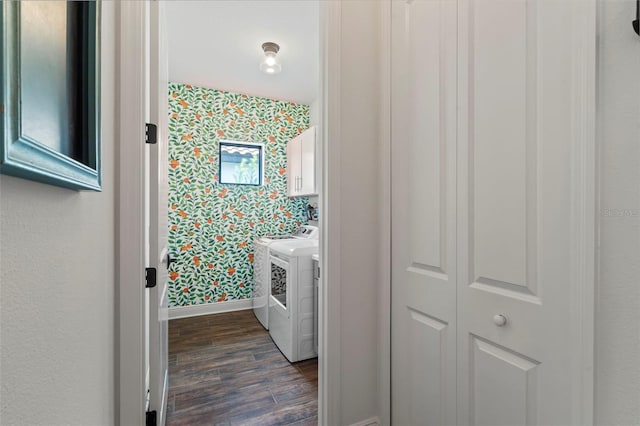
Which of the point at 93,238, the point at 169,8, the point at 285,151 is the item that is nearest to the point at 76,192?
the point at 93,238

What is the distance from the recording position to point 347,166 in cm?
137

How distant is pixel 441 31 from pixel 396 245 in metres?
0.90

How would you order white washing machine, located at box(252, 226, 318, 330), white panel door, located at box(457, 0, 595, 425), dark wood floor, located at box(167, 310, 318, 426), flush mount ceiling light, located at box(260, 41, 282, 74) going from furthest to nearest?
white washing machine, located at box(252, 226, 318, 330)
flush mount ceiling light, located at box(260, 41, 282, 74)
dark wood floor, located at box(167, 310, 318, 426)
white panel door, located at box(457, 0, 595, 425)

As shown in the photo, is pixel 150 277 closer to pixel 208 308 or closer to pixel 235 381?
pixel 235 381

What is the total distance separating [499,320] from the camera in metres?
0.92

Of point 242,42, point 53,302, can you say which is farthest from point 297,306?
point 242,42

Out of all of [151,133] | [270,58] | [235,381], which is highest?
[270,58]

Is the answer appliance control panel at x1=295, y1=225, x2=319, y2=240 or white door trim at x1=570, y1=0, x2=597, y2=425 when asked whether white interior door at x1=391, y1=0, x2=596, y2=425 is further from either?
appliance control panel at x1=295, y1=225, x2=319, y2=240

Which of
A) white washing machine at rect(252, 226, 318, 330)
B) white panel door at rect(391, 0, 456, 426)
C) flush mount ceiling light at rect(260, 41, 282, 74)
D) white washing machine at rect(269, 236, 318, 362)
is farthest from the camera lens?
white washing machine at rect(252, 226, 318, 330)

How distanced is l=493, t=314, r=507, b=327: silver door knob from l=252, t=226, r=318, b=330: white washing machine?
2.28m

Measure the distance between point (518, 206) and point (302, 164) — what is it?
103 inches

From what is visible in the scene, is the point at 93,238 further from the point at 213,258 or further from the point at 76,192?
the point at 213,258

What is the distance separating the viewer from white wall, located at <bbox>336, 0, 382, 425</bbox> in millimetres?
1363

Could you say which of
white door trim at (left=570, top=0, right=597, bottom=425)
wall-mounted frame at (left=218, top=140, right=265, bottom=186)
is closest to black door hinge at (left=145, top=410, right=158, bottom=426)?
white door trim at (left=570, top=0, right=597, bottom=425)
